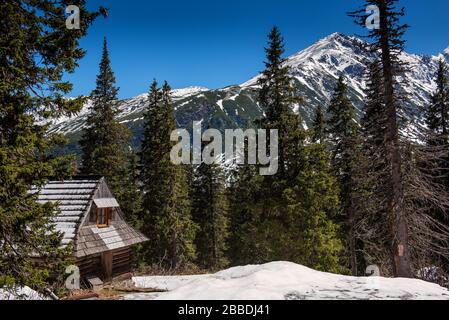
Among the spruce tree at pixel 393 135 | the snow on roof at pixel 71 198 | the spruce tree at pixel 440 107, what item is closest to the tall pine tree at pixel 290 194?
the spruce tree at pixel 393 135

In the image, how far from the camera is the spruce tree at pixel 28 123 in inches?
313

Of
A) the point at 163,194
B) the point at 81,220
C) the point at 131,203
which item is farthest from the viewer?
the point at 131,203

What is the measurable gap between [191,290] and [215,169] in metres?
39.5

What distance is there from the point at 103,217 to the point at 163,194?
11342 millimetres

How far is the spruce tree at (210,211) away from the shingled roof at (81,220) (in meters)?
23.1

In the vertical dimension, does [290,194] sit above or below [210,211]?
above

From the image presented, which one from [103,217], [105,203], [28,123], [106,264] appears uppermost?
[28,123]

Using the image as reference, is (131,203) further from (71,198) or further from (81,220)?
(81,220)

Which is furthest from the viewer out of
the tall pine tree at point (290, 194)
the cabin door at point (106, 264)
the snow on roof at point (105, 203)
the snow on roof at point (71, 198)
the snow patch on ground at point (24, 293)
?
the tall pine tree at point (290, 194)

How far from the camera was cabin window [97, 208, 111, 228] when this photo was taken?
66.3ft

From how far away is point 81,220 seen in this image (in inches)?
715

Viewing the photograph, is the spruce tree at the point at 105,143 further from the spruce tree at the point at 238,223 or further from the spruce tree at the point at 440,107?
the spruce tree at the point at 440,107

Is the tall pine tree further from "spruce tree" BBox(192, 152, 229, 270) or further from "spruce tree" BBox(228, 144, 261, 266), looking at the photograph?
"spruce tree" BBox(192, 152, 229, 270)

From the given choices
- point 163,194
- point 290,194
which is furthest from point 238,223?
point 290,194
